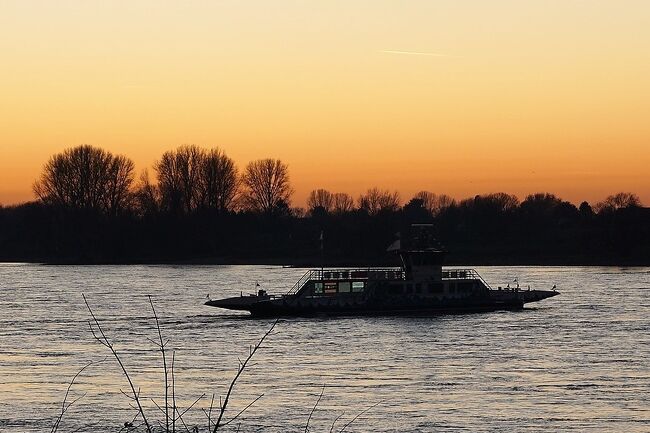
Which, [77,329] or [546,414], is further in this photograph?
[77,329]

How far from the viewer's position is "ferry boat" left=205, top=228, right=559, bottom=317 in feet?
334

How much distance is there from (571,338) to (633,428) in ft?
119

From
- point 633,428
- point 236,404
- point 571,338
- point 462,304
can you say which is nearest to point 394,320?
point 462,304

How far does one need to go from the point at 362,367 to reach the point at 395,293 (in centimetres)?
3725

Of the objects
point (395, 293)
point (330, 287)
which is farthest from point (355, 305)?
point (395, 293)

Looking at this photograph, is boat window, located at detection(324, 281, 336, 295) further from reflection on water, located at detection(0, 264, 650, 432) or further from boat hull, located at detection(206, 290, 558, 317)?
reflection on water, located at detection(0, 264, 650, 432)

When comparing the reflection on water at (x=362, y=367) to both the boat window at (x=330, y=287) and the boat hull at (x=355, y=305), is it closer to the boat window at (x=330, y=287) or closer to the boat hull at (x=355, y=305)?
the boat hull at (x=355, y=305)

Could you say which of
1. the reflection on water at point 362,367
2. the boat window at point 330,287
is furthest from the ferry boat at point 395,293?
the reflection on water at point 362,367

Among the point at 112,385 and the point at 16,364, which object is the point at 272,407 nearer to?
the point at 112,385

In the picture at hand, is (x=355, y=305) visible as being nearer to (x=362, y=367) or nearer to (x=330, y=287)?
(x=330, y=287)

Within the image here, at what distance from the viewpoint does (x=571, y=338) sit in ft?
270

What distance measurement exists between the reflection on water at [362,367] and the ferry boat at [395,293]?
2.32 meters

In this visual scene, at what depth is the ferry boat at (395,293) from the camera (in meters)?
102

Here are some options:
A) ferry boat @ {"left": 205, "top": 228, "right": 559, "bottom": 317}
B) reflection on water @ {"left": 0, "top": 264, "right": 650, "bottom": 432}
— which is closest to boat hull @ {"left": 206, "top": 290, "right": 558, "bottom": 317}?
ferry boat @ {"left": 205, "top": 228, "right": 559, "bottom": 317}
